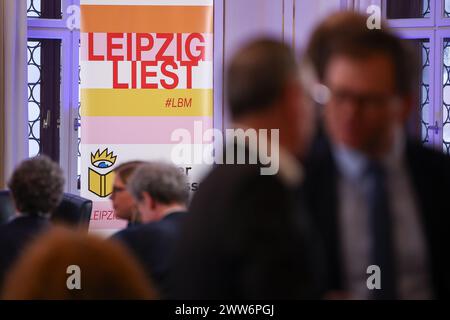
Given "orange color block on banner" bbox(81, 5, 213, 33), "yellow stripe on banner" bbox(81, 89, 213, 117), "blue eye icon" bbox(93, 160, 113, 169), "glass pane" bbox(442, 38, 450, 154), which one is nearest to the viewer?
"orange color block on banner" bbox(81, 5, 213, 33)

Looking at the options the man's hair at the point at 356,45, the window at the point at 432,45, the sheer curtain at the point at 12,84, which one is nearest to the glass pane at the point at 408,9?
the window at the point at 432,45

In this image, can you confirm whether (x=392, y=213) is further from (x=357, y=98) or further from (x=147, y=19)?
(x=147, y=19)

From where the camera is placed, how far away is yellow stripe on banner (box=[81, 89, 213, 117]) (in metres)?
3.21

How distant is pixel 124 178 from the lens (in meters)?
1.87

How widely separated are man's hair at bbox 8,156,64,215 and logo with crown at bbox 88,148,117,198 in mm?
1928

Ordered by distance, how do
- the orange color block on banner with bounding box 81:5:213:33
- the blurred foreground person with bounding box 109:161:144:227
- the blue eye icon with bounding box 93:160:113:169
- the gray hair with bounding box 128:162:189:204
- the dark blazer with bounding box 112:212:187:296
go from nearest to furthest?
1. the dark blazer with bounding box 112:212:187:296
2. the gray hair with bounding box 128:162:189:204
3. the blurred foreground person with bounding box 109:161:144:227
4. the orange color block on banner with bounding box 81:5:213:33
5. the blue eye icon with bounding box 93:160:113:169

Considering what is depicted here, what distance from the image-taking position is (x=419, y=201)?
112 centimetres

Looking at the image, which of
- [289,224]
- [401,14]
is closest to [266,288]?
[289,224]

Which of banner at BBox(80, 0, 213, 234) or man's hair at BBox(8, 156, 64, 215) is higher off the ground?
banner at BBox(80, 0, 213, 234)

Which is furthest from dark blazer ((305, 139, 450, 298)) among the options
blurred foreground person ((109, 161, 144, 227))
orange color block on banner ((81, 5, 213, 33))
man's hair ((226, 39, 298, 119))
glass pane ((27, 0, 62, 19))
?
glass pane ((27, 0, 62, 19))

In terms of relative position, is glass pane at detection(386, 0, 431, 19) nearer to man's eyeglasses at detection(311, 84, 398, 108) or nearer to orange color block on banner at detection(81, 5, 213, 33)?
orange color block on banner at detection(81, 5, 213, 33)

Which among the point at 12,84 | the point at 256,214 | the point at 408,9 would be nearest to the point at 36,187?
the point at 256,214

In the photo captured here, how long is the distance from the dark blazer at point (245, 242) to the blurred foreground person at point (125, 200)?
0.49 meters

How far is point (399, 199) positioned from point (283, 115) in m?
0.20
